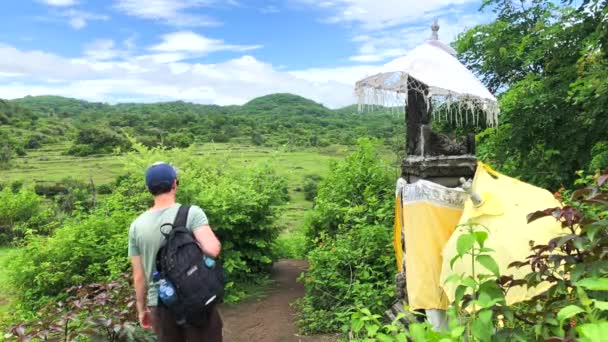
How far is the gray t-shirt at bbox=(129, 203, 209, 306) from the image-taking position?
2516 millimetres

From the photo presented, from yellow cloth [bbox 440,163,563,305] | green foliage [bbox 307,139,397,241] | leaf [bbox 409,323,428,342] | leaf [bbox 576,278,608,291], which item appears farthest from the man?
green foliage [bbox 307,139,397,241]

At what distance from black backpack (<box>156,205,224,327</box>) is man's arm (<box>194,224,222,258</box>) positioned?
0.10 feet

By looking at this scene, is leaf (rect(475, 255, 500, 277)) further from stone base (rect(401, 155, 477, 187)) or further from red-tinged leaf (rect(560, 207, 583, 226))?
→ stone base (rect(401, 155, 477, 187))

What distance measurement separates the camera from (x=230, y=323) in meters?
5.29

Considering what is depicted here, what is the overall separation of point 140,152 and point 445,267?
5455 millimetres

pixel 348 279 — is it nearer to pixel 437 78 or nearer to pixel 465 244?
pixel 437 78

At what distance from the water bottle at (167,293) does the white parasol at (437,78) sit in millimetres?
2050

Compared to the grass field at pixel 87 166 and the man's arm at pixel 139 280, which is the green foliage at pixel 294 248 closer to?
the man's arm at pixel 139 280

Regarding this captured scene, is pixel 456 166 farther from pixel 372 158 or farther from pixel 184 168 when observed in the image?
pixel 184 168

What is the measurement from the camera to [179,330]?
102 inches

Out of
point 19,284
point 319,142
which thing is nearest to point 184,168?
point 19,284

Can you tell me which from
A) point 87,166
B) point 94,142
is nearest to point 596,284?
point 87,166

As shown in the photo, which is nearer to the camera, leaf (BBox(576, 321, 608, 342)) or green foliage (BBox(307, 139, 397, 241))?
leaf (BBox(576, 321, 608, 342))

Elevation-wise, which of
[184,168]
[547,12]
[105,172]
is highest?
[547,12]
